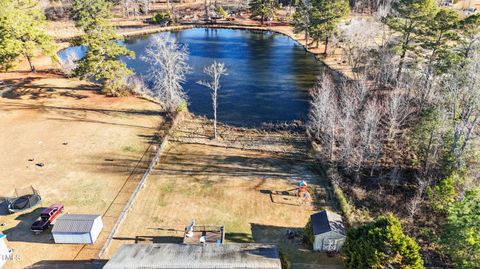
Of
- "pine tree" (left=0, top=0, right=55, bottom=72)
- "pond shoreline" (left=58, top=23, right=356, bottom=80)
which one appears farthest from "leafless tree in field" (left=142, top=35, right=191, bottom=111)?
"pond shoreline" (left=58, top=23, right=356, bottom=80)

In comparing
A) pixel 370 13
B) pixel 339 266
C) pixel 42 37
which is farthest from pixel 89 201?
pixel 370 13

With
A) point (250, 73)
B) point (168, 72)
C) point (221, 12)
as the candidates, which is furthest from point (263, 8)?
point (168, 72)

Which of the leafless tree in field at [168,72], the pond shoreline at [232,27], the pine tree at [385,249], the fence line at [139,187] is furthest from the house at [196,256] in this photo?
the pond shoreline at [232,27]

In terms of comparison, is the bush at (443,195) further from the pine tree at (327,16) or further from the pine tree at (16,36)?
the pine tree at (16,36)

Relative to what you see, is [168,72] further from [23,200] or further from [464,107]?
[464,107]

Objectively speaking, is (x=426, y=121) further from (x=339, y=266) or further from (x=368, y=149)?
(x=339, y=266)
